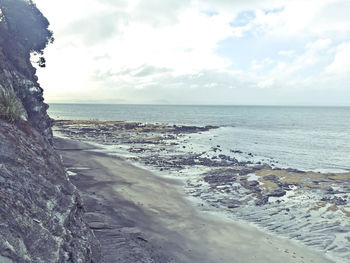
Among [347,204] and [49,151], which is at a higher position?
[49,151]

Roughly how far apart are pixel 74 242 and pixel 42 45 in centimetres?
2189

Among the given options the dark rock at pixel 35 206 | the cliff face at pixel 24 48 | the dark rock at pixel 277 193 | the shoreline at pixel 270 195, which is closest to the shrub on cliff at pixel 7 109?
the dark rock at pixel 35 206

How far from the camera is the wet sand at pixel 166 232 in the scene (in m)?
17.2

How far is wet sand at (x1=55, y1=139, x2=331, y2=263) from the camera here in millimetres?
17188

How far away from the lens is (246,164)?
46688mm

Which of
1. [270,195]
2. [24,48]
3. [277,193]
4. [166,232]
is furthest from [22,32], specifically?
[277,193]

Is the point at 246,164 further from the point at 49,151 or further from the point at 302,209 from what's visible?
the point at 49,151

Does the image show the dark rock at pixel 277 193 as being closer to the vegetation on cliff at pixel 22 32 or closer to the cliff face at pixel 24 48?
the cliff face at pixel 24 48

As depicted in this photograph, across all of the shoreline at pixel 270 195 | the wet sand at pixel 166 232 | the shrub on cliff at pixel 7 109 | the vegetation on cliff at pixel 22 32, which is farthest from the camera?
the shoreline at pixel 270 195

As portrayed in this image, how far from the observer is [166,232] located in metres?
20.5

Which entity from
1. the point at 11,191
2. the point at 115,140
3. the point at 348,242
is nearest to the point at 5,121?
the point at 11,191

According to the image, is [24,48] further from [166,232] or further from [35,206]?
[166,232]

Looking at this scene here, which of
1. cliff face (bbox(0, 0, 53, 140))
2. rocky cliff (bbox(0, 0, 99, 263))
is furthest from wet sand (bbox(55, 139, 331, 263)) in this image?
cliff face (bbox(0, 0, 53, 140))

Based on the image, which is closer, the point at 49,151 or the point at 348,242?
the point at 49,151
